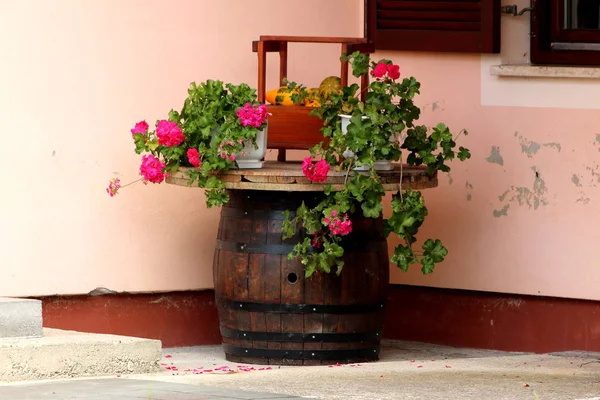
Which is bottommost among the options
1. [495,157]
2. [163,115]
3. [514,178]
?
[514,178]

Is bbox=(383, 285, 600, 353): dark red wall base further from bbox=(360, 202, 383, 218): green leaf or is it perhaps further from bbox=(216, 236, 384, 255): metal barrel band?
bbox=(360, 202, 383, 218): green leaf

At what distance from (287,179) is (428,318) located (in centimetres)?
173

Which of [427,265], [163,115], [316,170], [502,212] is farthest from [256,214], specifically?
[502,212]

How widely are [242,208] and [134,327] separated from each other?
967 millimetres

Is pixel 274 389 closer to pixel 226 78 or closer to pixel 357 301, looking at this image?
pixel 357 301

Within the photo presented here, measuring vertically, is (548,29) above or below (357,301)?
above

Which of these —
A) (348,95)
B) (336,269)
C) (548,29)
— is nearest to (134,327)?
(336,269)

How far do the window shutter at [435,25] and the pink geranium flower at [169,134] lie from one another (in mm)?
1625

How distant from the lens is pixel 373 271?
6.24 m

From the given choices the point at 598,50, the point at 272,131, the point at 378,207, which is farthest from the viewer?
the point at 598,50

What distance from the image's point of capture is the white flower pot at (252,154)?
5.96 m

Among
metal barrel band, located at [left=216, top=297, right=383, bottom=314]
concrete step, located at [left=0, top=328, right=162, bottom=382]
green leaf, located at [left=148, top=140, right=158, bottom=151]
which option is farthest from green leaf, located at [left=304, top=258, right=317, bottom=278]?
green leaf, located at [left=148, top=140, right=158, bottom=151]

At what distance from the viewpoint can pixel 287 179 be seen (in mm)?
5855

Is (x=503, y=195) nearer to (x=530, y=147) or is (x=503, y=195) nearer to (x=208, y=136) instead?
(x=530, y=147)
